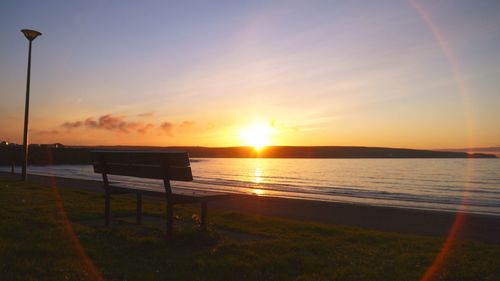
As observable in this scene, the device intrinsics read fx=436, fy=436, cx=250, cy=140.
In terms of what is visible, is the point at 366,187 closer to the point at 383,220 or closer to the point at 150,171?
the point at 383,220

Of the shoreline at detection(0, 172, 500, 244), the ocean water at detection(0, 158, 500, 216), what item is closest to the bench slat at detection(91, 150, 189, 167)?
the ocean water at detection(0, 158, 500, 216)

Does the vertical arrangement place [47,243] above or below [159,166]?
below

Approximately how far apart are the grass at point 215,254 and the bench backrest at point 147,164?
928 millimetres

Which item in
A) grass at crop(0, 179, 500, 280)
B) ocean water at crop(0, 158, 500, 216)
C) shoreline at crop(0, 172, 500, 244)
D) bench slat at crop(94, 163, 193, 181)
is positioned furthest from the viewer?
ocean water at crop(0, 158, 500, 216)

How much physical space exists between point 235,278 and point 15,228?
4.34m

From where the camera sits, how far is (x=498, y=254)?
6.61m

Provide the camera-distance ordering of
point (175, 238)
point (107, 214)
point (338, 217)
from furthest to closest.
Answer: point (338, 217), point (107, 214), point (175, 238)

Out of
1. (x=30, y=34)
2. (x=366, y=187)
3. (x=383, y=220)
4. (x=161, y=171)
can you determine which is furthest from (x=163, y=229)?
(x=366, y=187)

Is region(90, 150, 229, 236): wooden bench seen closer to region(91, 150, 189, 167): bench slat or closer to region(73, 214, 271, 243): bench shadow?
region(91, 150, 189, 167): bench slat

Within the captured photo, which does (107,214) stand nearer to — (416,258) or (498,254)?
(416,258)

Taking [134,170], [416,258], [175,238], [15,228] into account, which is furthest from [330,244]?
[15,228]

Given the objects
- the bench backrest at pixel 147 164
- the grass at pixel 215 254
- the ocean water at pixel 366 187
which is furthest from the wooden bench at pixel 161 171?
the ocean water at pixel 366 187

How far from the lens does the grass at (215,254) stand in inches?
197

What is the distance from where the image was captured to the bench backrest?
6.56 m
